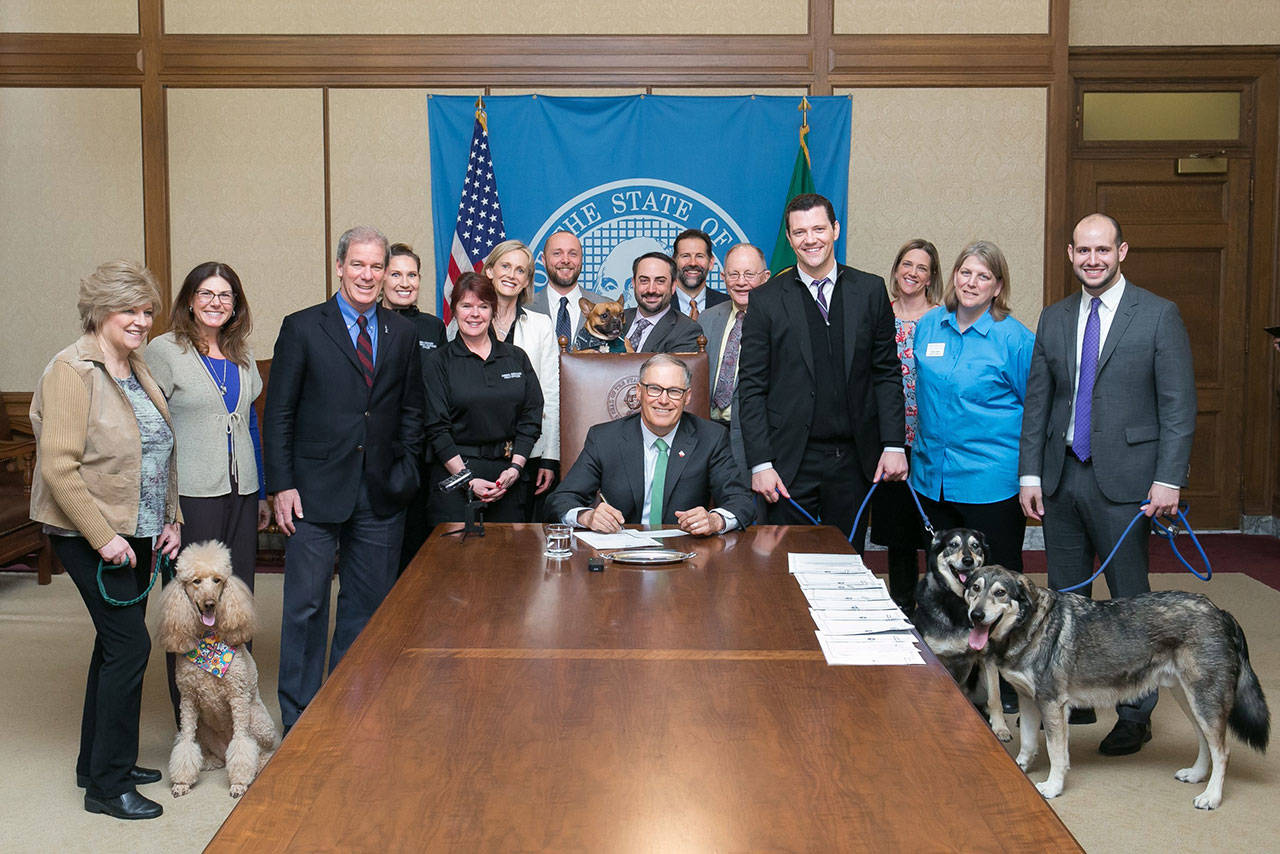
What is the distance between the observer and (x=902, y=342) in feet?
14.1

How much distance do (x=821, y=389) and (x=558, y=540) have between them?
1204mm

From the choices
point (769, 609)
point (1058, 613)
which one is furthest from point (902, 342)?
point (769, 609)

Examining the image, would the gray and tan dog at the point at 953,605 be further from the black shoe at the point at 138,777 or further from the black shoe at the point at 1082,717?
the black shoe at the point at 138,777

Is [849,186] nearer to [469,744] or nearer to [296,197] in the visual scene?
[296,197]

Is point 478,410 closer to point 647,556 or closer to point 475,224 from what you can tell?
point 647,556

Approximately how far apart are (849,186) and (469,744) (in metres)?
5.32

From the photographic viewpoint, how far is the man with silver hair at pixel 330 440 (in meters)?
3.58

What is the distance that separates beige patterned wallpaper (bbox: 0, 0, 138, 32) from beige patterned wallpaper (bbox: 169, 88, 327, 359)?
1.68ft

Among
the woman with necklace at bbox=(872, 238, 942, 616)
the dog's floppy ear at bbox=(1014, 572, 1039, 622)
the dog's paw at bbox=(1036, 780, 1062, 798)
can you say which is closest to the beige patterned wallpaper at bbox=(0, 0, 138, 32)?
the woman with necklace at bbox=(872, 238, 942, 616)

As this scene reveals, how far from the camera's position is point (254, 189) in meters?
6.50

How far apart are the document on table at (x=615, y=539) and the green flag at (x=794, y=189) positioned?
3.20m

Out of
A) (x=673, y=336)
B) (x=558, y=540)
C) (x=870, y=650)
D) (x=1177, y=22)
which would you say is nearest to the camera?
(x=870, y=650)

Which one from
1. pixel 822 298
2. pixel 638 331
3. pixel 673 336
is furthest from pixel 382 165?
pixel 822 298

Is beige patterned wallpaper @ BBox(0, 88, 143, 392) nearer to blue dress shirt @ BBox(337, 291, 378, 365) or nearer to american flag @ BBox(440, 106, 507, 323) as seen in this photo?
american flag @ BBox(440, 106, 507, 323)
